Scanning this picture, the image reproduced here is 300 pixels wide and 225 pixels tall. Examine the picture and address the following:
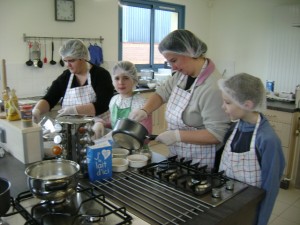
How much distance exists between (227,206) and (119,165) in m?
0.51

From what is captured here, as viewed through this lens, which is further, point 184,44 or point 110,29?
point 110,29

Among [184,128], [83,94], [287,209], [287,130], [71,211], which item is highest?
[83,94]

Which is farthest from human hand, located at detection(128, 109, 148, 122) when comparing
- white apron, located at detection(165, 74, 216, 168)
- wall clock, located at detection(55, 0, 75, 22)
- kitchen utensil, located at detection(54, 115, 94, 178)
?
wall clock, located at detection(55, 0, 75, 22)

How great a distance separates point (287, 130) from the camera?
2906mm

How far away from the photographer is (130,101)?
2.07 m

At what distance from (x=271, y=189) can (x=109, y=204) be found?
0.65 metres

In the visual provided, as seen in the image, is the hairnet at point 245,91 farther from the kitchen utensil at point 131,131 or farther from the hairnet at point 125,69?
the hairnet at point 125,69

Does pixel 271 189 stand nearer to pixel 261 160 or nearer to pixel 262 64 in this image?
pixel 261 160

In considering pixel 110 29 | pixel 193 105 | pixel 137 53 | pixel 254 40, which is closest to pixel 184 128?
pixel 193 105

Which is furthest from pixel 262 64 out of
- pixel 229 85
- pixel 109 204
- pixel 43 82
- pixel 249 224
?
pixel 109 204

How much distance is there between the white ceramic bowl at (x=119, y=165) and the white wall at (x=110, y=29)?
88.2 inches

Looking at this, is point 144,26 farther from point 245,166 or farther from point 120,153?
point 245,166

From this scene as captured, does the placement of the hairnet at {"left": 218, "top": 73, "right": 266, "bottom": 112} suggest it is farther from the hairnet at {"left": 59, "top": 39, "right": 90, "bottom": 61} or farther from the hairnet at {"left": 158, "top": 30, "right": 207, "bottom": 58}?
the hairnet at {"left": 59, "top": 39, "right": 90, "bottom": 61}

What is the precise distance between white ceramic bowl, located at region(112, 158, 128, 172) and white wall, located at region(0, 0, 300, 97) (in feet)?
7.35
